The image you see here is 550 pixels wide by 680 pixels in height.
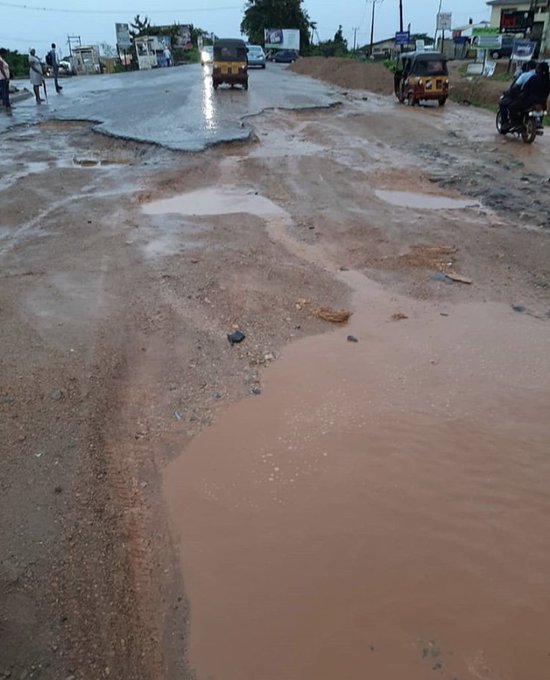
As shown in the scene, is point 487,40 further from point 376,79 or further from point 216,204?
point 216,204

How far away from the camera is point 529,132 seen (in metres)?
12.8

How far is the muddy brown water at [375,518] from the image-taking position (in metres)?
2.39

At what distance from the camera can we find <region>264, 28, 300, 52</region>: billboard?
59719 mm

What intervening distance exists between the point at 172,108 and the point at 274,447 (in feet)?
54.7

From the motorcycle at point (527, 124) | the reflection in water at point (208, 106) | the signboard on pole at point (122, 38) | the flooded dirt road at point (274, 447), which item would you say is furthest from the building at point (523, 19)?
the flooded dirt road at point (274, 447)

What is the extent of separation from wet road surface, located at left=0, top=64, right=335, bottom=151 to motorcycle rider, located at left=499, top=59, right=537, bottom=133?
618 centimetres

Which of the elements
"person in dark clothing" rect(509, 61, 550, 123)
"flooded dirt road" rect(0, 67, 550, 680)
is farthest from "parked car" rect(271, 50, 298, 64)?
"flooded dirt road" rect(0, 67, 550, 680)

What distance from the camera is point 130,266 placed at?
5848 millimetres

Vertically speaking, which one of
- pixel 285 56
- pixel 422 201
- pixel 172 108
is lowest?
pixel 422 201

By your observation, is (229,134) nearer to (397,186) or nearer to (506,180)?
(397,186)

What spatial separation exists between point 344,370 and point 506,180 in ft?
22.0

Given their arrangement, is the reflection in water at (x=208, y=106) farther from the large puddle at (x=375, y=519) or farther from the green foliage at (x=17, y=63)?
the green foliage at (x=17, y=63)

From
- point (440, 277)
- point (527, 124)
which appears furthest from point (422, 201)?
point (527, 124)

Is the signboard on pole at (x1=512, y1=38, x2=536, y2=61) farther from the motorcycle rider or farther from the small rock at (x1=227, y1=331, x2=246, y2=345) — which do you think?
the small rock at (x1=227, y1=331, x2=246, y2=345)
